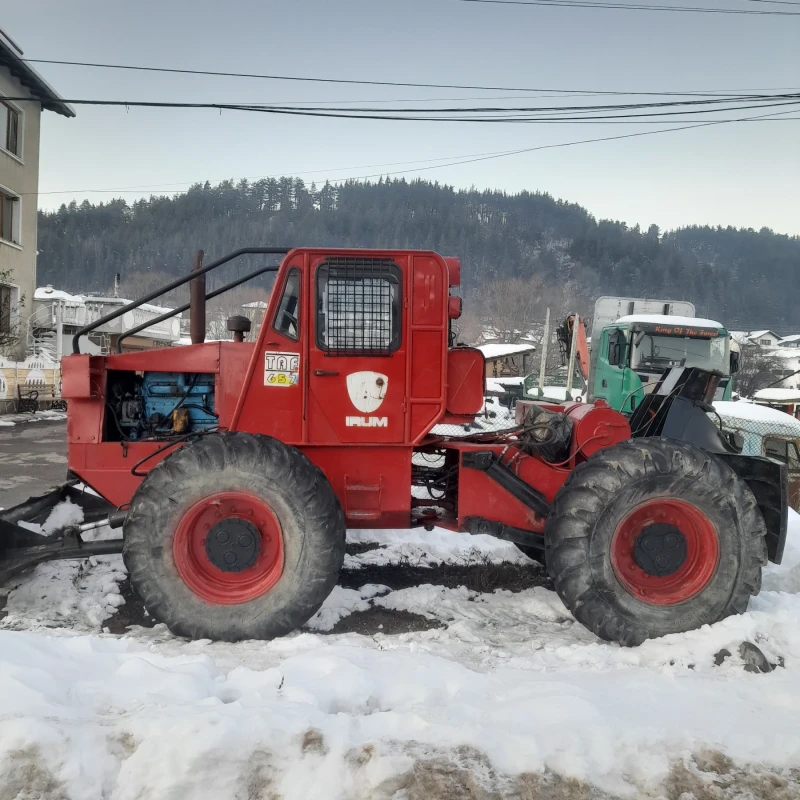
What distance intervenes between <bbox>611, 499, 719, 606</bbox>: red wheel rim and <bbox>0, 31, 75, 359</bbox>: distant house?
74.0 ft

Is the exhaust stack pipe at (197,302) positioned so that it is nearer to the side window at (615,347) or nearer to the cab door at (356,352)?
the cab door at (356,352)

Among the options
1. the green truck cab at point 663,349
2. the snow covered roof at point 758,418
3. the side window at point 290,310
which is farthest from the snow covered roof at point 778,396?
the side window at point 290,310

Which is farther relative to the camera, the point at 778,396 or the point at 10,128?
the point at 778,396

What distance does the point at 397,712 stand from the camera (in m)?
2.82

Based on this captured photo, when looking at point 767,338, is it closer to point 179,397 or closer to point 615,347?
point 615,347

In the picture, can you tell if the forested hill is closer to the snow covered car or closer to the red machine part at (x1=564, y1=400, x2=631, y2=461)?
the snow covered car

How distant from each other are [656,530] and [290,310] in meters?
2.82

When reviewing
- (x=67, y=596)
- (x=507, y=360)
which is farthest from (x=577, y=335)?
(x=507, y=360)

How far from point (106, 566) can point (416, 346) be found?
3064mm

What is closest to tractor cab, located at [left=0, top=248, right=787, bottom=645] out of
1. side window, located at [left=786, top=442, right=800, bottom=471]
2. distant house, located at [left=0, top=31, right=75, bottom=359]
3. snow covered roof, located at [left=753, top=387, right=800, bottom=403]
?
side window, located at [left=786, top=442, right=800, bottom=471]

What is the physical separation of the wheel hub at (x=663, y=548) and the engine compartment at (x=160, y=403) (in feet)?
10.4

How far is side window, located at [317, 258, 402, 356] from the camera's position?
4.03 m

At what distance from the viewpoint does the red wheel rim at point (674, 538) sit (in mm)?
3861

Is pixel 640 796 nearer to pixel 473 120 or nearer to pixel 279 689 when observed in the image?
pixel 279 689
